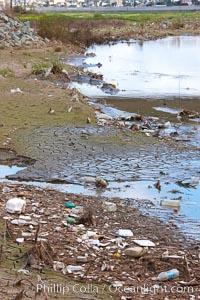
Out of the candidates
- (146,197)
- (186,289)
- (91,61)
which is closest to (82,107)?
(146,197)

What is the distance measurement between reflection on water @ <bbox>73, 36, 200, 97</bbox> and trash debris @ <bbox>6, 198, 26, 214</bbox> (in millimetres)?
9775

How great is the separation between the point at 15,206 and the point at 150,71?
15958 millimetres

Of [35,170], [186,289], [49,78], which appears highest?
[49,78]

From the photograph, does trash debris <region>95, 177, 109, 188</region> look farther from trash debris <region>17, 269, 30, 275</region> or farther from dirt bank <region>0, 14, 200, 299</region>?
trash debris <region>17, 269, 30, 275</region>

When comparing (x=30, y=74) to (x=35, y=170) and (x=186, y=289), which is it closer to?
(x=35, y=170)

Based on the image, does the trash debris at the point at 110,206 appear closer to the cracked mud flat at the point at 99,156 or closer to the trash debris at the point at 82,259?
the cracked mud flat at the point at 99,156

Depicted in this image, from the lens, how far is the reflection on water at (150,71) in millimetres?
17000

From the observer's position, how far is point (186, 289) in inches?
183

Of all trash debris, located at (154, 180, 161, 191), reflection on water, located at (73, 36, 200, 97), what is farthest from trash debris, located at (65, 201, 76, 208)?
reflection on water, located at (73, 36, 200, 97)

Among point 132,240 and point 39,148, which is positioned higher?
point 39,148

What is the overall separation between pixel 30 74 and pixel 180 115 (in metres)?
6.52

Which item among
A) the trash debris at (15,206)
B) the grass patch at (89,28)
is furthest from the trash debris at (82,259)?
the grass patch at (89,28)

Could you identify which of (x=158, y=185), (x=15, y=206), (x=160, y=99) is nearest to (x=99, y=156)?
(x=158, y=185)

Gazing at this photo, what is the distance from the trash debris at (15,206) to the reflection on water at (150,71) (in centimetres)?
978
